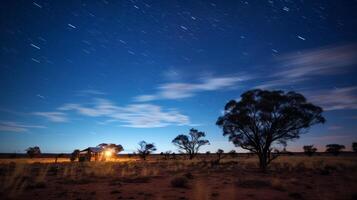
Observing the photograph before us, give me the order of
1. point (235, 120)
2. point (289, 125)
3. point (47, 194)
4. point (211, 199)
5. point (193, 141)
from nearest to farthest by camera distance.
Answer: point (211, 199) → point (47, 194) → point (289, 125) → point (235, 120) → point (193, 141)

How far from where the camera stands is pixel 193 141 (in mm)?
77500

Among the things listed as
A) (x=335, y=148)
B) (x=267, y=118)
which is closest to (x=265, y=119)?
(x=267, y=118)

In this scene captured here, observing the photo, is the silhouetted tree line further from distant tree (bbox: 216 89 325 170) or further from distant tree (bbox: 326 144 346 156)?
distant tree (bbox: 326 144 346 156)

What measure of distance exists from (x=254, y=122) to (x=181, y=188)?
14048 mm

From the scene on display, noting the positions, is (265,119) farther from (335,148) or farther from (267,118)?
(335,148)

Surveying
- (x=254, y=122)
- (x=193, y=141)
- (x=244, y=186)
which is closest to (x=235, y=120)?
(x=254, y=122)

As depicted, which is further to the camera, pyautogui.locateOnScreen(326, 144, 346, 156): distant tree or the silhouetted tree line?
pyautogui.locateOnScreen(326, 144, 346, 156): distant tree

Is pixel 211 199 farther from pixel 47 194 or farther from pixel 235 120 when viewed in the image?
pixel 235 120

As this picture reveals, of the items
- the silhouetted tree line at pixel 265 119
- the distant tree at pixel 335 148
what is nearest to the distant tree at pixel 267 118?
the silhouetted tree line at pixel 265 119

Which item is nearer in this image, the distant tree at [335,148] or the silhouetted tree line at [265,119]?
the silhouetted tree line at [265,119]

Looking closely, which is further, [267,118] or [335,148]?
[335,148]

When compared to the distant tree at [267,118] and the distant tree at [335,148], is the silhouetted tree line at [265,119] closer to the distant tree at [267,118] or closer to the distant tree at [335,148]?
the distant tree at [267,118]

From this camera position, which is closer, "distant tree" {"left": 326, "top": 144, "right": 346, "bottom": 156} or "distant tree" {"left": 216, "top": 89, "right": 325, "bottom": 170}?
"distant tree" {"left": 216, "top": 89, "right": 325, "bottom": 170}

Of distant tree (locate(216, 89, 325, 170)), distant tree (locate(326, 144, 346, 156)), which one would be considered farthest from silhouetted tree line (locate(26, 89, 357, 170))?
distant tree (locate(326, 144, 346, 156))
